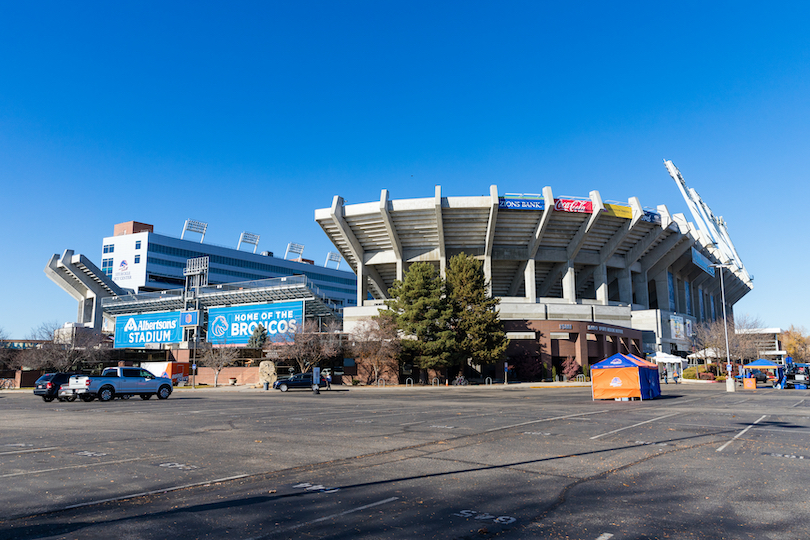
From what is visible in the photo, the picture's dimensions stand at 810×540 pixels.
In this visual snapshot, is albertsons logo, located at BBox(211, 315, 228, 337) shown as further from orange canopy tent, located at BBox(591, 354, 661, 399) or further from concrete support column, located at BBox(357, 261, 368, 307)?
orange canopy tent, located at BBox(591, 354, 661, 399)

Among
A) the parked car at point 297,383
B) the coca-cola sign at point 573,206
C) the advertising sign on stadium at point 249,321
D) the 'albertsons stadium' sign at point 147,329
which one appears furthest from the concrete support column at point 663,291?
the 'albertsons stadium' sign at point 147,329

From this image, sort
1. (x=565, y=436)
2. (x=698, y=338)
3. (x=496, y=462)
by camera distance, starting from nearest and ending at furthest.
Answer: (x=496, y=462) < (x=565, y=436) < (x=698, y=338)

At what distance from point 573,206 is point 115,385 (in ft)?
157

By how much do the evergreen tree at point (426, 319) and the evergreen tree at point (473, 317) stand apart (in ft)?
3.61

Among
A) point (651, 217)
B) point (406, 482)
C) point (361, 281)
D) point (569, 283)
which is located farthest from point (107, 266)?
point (406, 482)

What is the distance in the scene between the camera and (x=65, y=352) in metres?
64.7

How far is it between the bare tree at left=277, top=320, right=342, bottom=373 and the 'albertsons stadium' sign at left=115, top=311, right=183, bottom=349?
29336mm

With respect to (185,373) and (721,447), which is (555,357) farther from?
(721,447)

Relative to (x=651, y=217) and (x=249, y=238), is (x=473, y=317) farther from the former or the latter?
(x=249, y=238)

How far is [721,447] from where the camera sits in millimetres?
12086

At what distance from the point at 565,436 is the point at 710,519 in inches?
299

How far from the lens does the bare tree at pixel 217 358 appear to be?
60.1 m

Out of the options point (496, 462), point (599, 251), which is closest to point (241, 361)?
point (599, 251)

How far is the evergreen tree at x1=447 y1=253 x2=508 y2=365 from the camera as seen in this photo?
5266cm
